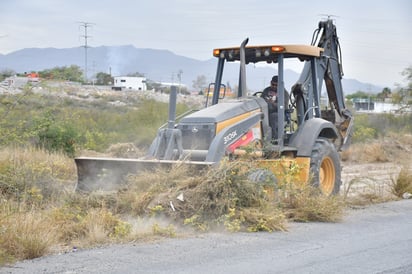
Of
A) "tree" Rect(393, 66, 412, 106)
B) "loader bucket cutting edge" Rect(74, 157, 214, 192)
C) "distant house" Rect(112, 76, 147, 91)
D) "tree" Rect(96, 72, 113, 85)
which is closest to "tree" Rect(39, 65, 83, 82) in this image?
"loader bucket cutting edge" Rect(74, 157, 214, 192)

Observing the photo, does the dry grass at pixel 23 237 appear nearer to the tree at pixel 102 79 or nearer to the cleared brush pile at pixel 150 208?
the cleared brush pile at pixel 150 208

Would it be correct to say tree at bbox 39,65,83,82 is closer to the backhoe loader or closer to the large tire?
the backhoe loader

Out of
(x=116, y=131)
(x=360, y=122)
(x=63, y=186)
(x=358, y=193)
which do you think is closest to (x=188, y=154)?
(x=63, y=186)

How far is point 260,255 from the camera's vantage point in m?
8.79

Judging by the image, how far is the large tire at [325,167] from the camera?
1355 cm

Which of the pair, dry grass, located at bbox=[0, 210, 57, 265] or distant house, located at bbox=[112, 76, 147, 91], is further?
distant house, located at bbox=[112, 76, 147, 91]

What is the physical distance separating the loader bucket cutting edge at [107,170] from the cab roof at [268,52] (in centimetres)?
Result: 341

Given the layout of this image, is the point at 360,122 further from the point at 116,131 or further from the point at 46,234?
the point at 46,234

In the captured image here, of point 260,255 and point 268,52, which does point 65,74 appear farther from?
point 260,255

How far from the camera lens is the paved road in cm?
804

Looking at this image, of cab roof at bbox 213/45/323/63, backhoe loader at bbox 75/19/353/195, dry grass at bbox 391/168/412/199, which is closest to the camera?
backhoe loader at bbox 75/19/353/195

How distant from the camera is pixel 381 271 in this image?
8.12 metres

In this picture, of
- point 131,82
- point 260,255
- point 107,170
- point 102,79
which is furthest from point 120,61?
point 260,255

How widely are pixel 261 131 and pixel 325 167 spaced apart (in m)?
1.87
